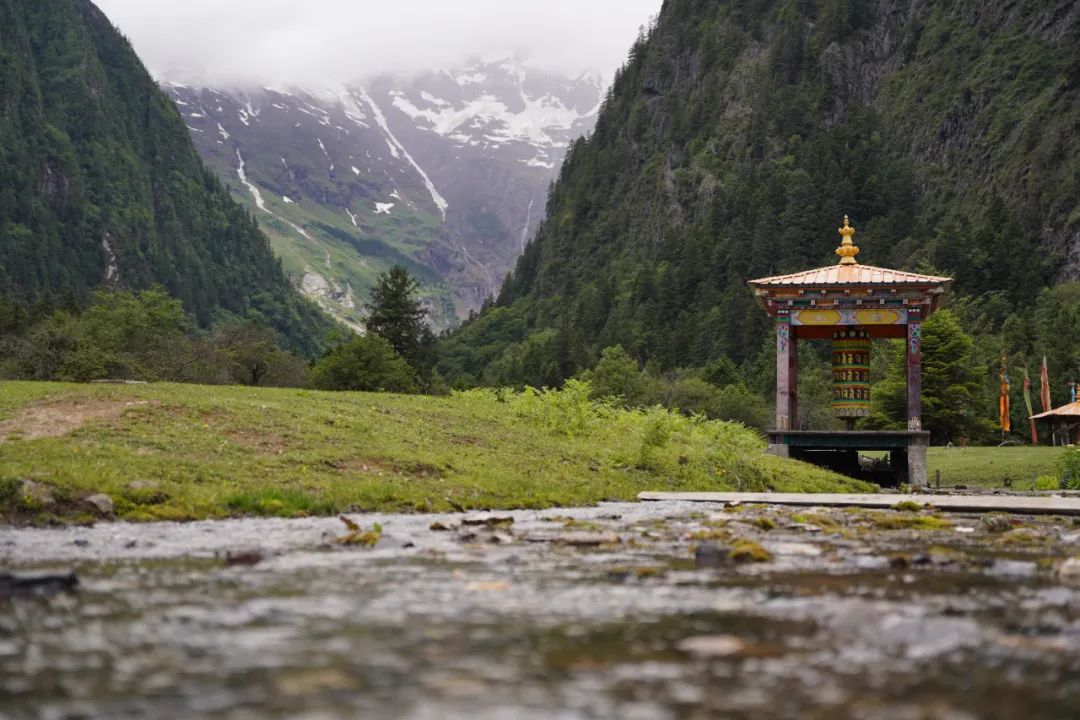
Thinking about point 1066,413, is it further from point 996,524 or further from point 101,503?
point 101,503

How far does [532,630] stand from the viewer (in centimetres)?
894

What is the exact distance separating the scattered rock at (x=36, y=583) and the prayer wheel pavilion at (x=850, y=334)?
3701 cm

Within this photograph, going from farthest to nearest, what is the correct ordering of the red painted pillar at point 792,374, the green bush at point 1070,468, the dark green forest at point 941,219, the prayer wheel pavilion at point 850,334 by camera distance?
1. the dark green forest at point 941,219
2. the red painted pillar at point 792,374
3. the prayer wheel pavilion at point 850,334
4. the green bush at point 1070,468

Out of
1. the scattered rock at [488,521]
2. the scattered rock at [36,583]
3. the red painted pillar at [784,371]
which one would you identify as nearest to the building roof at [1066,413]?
the red painted pillar at [784,371]

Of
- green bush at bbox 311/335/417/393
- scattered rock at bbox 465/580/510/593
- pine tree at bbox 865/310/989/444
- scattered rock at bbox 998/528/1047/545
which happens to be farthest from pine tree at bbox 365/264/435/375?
scattered rock at bbox 465/580/510/593

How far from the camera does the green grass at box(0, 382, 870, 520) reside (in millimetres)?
20172

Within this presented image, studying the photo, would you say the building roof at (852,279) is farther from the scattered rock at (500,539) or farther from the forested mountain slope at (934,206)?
the forested mountain slope at (934,206)

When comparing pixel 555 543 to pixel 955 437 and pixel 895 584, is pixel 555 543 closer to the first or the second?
pixel 895 584

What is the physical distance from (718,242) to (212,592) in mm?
192217

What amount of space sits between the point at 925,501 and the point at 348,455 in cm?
1348

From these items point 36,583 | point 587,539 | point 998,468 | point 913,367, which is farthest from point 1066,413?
point 36,583

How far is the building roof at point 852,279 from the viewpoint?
4497 cm

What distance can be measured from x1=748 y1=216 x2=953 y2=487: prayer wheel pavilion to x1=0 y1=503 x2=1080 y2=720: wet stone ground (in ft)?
96.8

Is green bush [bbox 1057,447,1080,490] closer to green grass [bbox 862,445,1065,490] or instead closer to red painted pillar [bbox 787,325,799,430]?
green grass [bbox 862,445,1065,490]
